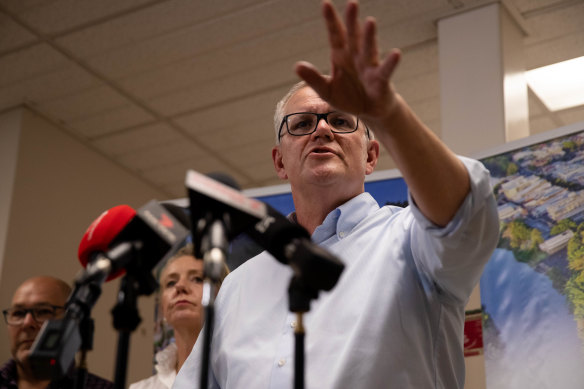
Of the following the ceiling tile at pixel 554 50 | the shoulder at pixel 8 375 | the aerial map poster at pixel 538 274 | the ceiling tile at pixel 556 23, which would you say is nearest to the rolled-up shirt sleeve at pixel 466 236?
the aerial map poster at pixel 538 274

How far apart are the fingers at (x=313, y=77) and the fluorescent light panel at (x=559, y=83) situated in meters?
3.13

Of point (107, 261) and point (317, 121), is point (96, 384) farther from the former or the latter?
point (107, 261)

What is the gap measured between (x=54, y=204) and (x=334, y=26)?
4034 mm

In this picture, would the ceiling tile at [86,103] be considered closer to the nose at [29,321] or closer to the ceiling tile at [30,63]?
the ceiling tile at [30,63]

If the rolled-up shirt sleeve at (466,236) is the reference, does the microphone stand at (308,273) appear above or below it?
below

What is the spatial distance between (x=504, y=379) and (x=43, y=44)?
9.17 ft

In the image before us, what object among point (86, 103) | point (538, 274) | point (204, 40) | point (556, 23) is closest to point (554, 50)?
point (556, 23)

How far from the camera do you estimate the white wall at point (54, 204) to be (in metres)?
4.52

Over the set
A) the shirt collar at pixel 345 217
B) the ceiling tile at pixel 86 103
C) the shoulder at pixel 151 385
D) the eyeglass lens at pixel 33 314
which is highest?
the ceiling tile at pixel 86 103

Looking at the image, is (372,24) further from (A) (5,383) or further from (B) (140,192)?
(B) (140,192)

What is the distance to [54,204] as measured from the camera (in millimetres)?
4840

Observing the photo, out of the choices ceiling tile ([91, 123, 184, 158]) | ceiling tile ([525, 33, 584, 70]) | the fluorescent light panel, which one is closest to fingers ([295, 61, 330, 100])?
ceiling tile ([525, 33, 584, 70])

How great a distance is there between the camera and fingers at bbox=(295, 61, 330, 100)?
3.80 ft

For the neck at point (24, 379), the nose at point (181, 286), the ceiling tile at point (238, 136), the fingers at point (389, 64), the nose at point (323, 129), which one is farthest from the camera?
the ceiling tile at point (238, 136)
